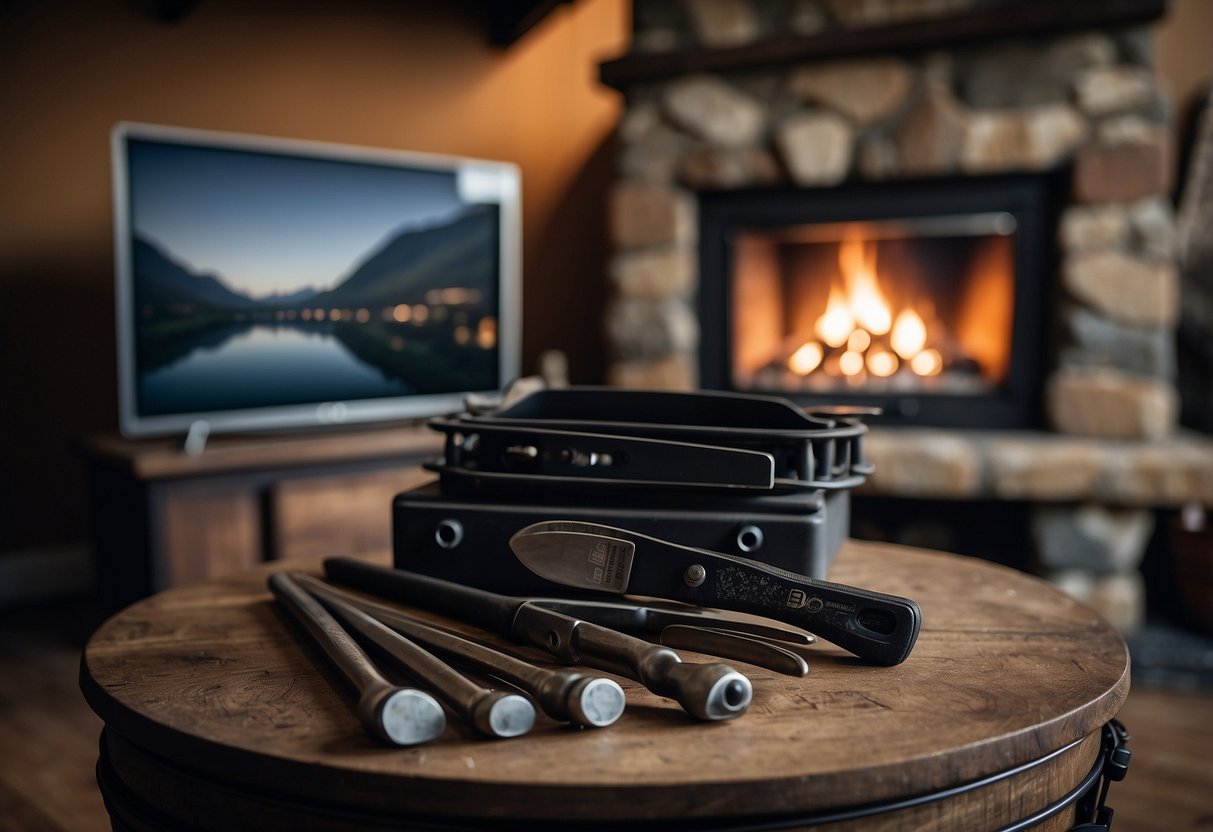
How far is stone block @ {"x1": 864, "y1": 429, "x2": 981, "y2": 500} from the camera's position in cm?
233

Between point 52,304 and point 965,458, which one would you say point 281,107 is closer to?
point 52,304

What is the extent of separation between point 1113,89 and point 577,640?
7.26ft

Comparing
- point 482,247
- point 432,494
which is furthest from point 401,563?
point 482,247

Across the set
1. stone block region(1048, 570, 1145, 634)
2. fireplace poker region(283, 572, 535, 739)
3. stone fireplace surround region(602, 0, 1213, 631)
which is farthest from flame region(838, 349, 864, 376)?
fireplace poker region(283, 572, 535, 739)

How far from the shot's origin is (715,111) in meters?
2.66

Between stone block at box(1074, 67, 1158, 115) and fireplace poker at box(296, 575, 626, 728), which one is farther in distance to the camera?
stone block at box(1074, 67, 1158, 115)

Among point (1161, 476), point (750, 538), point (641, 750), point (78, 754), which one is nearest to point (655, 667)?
point (641, 750)

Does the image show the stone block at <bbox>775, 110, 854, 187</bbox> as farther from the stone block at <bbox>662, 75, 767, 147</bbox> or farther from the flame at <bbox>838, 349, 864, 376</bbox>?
the flame at <bbox>838, 349, 864, 376</bbox>

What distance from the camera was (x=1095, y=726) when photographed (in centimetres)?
66

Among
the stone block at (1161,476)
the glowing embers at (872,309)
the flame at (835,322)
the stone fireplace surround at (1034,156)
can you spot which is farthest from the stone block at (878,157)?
the stone block at (1161,476)

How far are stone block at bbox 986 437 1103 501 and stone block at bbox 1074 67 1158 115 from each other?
2.56ft

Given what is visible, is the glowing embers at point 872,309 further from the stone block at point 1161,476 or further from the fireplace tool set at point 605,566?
the fireplace tool set at point 605,566

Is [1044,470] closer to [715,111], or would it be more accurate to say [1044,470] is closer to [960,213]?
[960,213]

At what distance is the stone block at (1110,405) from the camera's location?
2320mm
